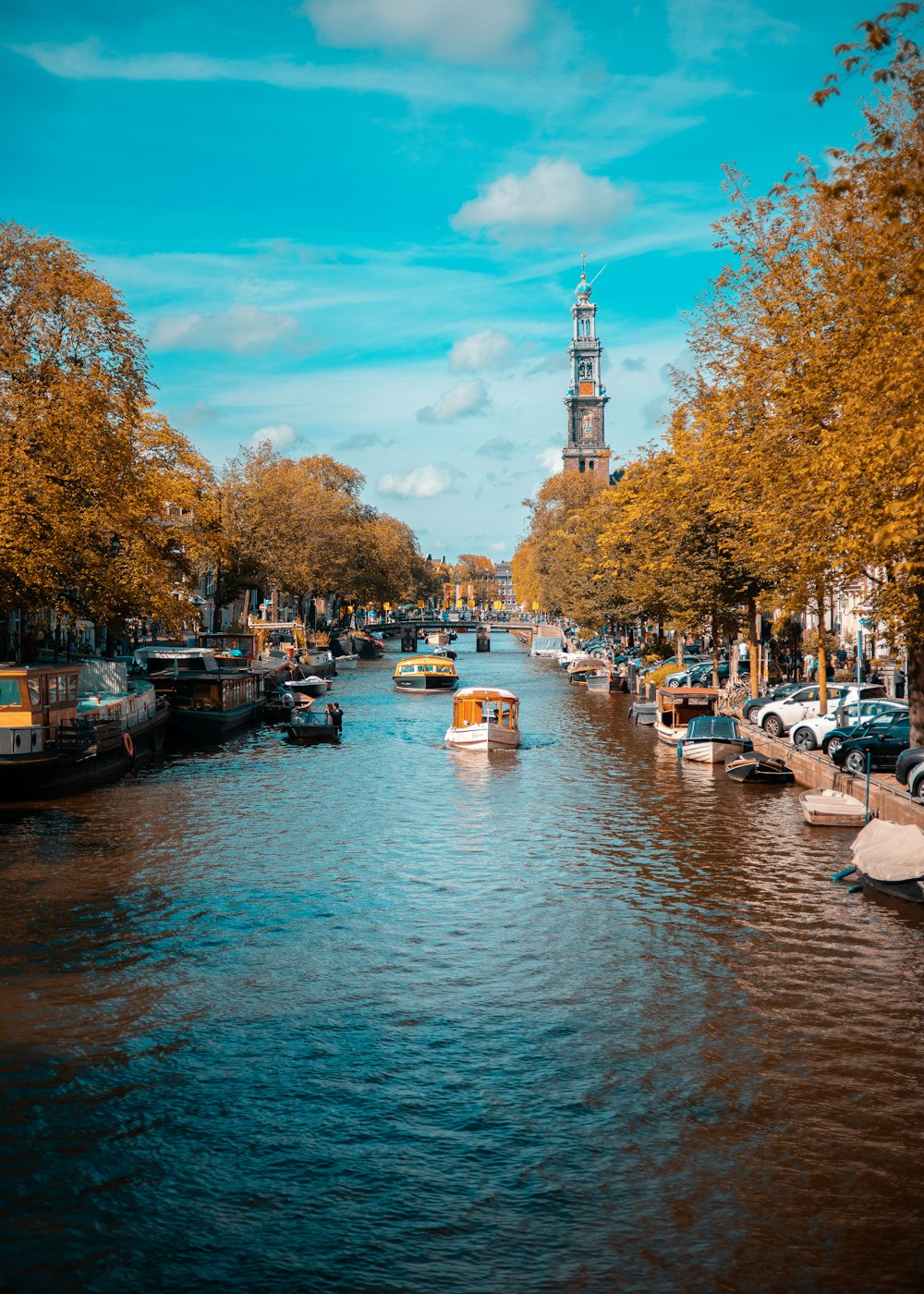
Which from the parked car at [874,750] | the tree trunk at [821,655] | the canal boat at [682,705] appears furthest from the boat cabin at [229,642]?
the parked car at [874,750]

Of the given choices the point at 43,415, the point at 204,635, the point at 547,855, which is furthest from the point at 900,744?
the point at 204,635

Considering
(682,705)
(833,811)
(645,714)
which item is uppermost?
(682,705)

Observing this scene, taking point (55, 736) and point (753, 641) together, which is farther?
point (753, 641)

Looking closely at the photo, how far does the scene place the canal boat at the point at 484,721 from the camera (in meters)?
48.6

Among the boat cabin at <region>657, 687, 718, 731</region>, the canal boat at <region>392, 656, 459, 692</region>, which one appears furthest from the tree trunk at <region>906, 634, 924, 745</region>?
the canal boat at <region>392, 656, 459, 692</region>

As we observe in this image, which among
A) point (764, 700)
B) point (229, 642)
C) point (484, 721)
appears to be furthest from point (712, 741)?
point (229, 642)

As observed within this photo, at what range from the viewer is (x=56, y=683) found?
37.4 metres

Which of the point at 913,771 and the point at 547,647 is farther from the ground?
the point at 547,647

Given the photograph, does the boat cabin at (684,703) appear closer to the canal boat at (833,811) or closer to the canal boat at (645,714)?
the canal boat at (645,714)

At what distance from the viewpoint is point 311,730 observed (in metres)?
52.1

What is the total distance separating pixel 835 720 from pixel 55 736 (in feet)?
83.4

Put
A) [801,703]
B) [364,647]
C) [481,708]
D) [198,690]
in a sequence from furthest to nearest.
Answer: [364,647]
[198,690]
[481,708]
[801,703]

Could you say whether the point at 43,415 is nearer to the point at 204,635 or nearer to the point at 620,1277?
the point at 204,635

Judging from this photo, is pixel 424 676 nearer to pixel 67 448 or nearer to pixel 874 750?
pixel 67 448
